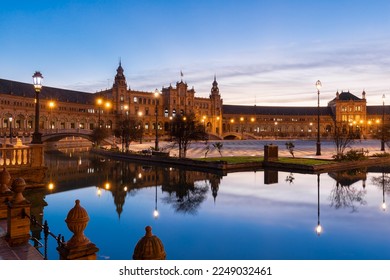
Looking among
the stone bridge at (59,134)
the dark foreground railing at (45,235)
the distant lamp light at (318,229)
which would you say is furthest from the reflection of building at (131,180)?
the stone bridge at (59,134)

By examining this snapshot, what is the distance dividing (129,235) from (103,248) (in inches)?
59.7

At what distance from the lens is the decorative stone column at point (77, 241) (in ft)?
23.9

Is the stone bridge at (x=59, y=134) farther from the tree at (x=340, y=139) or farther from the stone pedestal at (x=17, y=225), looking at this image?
the stone pedestal at (x=17, y=225)

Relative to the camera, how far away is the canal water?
36.7 ft

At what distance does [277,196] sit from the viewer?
1933 centimetres

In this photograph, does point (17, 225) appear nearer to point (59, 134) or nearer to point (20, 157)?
point (20, 157)

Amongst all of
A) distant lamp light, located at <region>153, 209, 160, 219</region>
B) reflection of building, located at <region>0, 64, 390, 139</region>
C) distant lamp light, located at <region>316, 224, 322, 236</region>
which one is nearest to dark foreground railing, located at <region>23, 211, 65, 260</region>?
distant lamp light, located at <region>153, 209, 160, 219</region>

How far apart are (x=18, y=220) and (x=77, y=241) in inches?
132

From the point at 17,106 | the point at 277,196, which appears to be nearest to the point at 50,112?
the point at 17,106

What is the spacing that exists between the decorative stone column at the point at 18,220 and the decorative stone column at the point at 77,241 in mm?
2749

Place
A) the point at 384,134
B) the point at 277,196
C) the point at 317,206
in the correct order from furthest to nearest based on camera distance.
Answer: the point at 384,134 < the point at 277,196 < the point at 317,206

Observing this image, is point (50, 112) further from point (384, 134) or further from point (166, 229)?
point (166, 229)

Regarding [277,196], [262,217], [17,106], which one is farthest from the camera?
[17,106]

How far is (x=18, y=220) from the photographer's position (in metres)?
9.79
